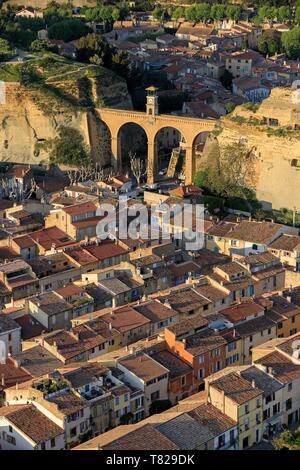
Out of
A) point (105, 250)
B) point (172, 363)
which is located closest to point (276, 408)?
point (172, 363)

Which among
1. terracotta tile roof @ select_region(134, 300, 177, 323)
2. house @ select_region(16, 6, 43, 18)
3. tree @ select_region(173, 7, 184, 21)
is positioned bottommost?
terracotta tile roof @ select_region(134, 300, 177, 323)

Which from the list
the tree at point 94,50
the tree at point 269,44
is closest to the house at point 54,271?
the tree at point 94,50

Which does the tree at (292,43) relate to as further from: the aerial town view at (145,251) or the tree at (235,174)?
the tree at (235,174)

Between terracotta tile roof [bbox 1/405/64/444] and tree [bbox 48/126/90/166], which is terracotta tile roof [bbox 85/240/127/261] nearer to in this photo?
terracotta tile roof [bbox 1/405/64/444]

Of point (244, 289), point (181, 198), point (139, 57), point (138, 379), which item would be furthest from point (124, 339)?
point (139, 57)

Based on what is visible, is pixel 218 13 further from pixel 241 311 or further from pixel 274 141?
pixel 241 311

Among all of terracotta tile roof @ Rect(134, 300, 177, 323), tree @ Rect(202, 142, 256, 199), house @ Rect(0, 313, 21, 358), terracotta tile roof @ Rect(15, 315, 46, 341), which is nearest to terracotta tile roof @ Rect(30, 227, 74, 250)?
terracotta tile roof @ Rect(15, 315, 46, 341)
